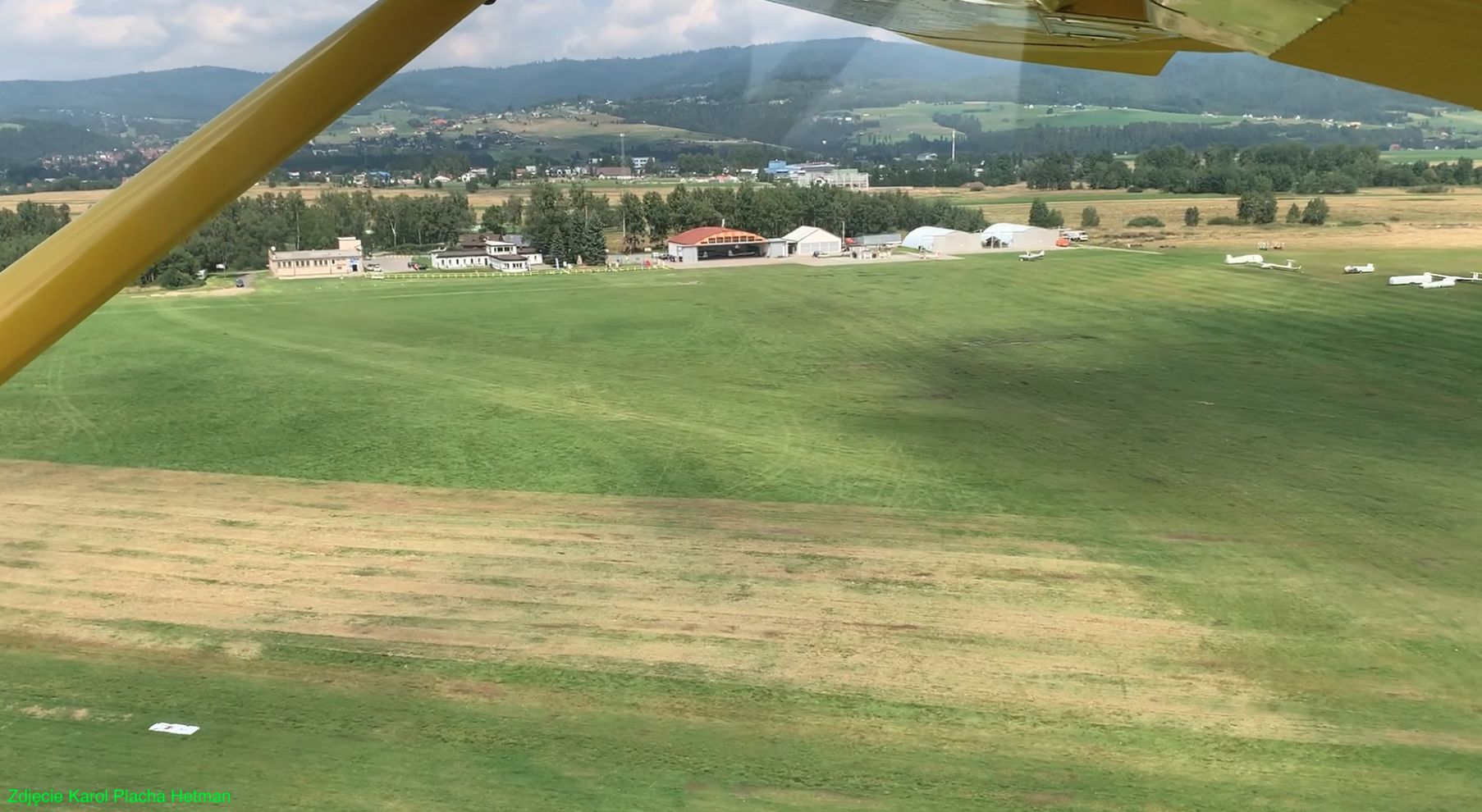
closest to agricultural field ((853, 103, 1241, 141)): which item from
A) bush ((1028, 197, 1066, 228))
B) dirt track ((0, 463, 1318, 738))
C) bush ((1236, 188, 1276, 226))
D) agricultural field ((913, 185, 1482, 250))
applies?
bush ((1028, 197, 1066, 228))

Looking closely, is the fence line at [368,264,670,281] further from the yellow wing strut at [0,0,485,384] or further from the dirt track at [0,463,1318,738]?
the yellow wing strut at [0,0,485,384]

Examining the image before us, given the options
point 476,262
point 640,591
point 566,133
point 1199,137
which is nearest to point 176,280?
point 476,262

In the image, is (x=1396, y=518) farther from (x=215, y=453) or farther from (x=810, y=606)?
(x=215, y=453)

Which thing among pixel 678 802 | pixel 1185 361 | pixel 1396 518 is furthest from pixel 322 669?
pixel 1185 361

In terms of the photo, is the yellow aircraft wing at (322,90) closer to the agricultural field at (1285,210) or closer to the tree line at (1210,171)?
the agricultural field at (1285,210)

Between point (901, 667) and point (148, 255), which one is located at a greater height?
point (148, 255)
